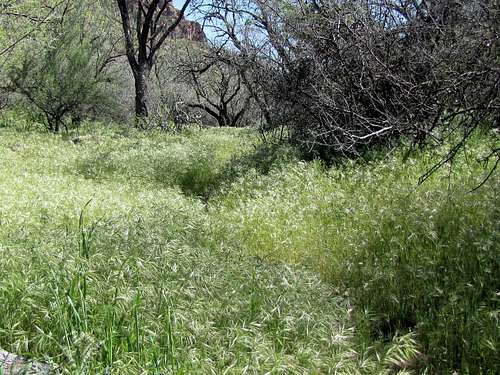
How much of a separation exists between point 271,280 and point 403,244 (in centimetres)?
136

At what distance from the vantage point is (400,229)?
460cm

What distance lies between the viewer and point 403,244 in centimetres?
424

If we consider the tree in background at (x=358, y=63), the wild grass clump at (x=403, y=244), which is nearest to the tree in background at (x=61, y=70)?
the tree in background at (x=358, y=63)

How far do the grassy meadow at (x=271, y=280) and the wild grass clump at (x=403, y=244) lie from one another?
0.06ft

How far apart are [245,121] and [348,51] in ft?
80.8

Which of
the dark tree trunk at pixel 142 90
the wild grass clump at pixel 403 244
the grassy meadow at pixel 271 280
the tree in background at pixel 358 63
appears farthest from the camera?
the dark tree trunk at pixel 142 90

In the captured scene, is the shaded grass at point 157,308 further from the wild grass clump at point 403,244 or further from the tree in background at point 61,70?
the tree in background at point 61,70

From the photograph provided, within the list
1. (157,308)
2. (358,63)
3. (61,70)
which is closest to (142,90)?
(61,70)

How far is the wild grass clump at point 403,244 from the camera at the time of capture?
3.25 metres

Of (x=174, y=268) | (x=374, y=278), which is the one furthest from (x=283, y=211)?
(x=174, y=268)

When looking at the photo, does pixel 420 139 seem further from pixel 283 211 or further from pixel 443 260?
pixel 443 260

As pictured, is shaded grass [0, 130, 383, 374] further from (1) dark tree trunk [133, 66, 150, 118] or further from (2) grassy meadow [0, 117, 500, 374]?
(1) dark tree trunk [133, 66, 150, 118]

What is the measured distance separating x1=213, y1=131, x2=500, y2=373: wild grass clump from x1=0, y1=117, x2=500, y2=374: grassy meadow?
0.02 metres

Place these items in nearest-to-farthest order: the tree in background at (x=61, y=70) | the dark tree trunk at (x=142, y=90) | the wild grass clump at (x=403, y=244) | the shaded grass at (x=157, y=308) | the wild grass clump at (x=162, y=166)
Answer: the shaded grass at (x=157, y=308)
the wild grass clump at (x=403, y=244)
the wild grass clump at (x=162, y=166)
the tree in background at (x=61, y=70)
the dark tree trunk at (x=142, y=90)
